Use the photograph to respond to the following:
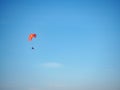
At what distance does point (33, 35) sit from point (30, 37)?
2.52 feet

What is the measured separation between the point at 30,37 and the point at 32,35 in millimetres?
593

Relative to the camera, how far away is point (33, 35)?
60.2ft

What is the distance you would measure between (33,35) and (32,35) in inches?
8.9

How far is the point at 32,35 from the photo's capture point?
18.4m

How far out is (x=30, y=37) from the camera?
18453 millimetres
